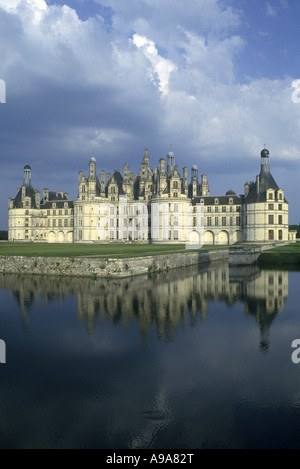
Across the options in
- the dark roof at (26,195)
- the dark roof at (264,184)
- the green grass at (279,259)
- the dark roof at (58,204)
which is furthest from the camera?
the dark roof at (26,195)

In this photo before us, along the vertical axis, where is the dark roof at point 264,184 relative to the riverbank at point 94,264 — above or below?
above

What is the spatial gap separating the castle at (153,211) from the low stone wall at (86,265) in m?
34.5

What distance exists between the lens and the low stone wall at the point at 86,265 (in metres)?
26.5

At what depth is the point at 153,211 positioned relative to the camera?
6712cm

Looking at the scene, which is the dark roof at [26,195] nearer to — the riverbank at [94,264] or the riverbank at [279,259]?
the riverbank at [94,264]

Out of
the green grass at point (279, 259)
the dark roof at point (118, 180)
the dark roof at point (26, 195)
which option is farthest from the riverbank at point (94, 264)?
the dark roof at point (26, 195)

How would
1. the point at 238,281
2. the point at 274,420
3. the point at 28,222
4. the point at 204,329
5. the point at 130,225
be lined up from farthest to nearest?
the point at 28,222
the point at 130,225
the point at 238,281
the point at 204,329
the point at 274,420

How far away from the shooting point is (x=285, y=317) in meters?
15.8

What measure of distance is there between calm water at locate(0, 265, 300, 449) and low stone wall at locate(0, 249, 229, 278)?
738cm

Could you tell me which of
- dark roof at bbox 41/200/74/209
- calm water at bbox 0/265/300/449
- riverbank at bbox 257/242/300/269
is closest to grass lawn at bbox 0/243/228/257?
riverbank at bbox 257/242/300/269

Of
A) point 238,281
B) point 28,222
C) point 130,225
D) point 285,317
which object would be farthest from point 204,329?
point 28,222

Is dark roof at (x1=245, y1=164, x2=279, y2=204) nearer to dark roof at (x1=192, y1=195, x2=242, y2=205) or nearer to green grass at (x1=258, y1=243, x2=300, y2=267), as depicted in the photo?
dark roof at (x1=192, y1=195, x2=242, y2=205)
